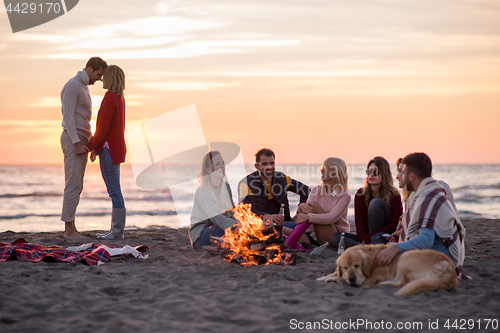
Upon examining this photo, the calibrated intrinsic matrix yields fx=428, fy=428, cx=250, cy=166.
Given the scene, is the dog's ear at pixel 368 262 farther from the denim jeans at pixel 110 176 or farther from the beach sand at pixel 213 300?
the denim jeans at pixel 110 176

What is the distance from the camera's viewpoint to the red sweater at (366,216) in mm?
5965

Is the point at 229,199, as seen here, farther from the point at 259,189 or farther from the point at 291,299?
the point at 291,299

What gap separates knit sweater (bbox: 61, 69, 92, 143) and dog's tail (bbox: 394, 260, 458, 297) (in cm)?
549

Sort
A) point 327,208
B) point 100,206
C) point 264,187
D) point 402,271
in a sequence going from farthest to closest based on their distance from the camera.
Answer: point 100,206
point 264,187
point 327,208
point 402,271

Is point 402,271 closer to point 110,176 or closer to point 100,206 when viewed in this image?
point 110,176

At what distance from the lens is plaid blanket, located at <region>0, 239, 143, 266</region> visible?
536cm

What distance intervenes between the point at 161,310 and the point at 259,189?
11.3 feet

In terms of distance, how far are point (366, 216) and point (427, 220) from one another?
210cm

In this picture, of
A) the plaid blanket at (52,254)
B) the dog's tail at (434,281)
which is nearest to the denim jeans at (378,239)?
the dog's tail at (434,281)

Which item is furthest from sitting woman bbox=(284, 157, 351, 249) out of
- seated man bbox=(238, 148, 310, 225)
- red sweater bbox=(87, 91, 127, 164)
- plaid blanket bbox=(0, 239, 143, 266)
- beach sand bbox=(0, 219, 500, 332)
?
red sweater bbox=(87, 91, 127, 164)

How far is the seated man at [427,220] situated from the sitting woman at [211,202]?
8.03 ft

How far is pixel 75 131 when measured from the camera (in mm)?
7016

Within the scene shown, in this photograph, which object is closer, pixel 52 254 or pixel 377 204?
pixel 52 254

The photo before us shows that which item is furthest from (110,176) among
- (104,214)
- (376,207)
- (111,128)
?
(104,214)
